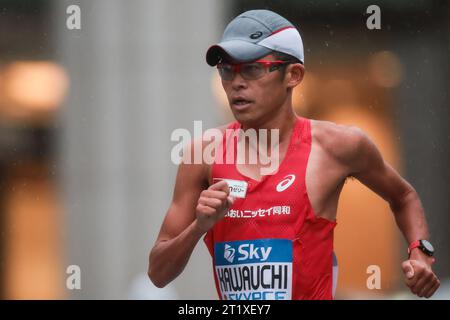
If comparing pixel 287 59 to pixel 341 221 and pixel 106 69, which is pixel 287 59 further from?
pixel 341 221

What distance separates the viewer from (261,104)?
5.14 metres

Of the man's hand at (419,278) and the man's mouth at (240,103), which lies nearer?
the man's hand at (419,278)

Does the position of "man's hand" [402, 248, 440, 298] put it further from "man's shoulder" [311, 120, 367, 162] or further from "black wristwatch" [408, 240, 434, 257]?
"man's shoulder" [311, 120, 367, 162]

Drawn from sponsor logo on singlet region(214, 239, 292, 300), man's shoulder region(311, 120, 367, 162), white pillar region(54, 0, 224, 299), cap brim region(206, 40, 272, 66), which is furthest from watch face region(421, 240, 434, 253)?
white pillar region(54, 0, 224, 299)

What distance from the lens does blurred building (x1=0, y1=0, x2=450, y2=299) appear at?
33.3ft

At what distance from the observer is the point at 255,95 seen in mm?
5109

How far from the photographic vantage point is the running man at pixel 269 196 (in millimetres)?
5090

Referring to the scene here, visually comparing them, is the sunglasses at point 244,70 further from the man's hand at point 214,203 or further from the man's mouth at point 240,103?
the man's hand at point 214,203

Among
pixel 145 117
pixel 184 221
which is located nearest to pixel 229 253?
pixel 184 221

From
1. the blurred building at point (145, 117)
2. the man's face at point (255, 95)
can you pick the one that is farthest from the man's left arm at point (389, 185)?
the blurred building at point (145, 117)

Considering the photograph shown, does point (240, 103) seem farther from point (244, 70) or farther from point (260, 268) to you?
point (260, 268)

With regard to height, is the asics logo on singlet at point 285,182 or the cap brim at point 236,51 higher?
the cap brim at point 236,51

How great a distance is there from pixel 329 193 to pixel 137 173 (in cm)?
514

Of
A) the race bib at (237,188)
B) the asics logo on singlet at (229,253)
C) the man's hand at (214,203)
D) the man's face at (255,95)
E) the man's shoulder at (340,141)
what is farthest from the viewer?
the man's shoulder at (340,141)
